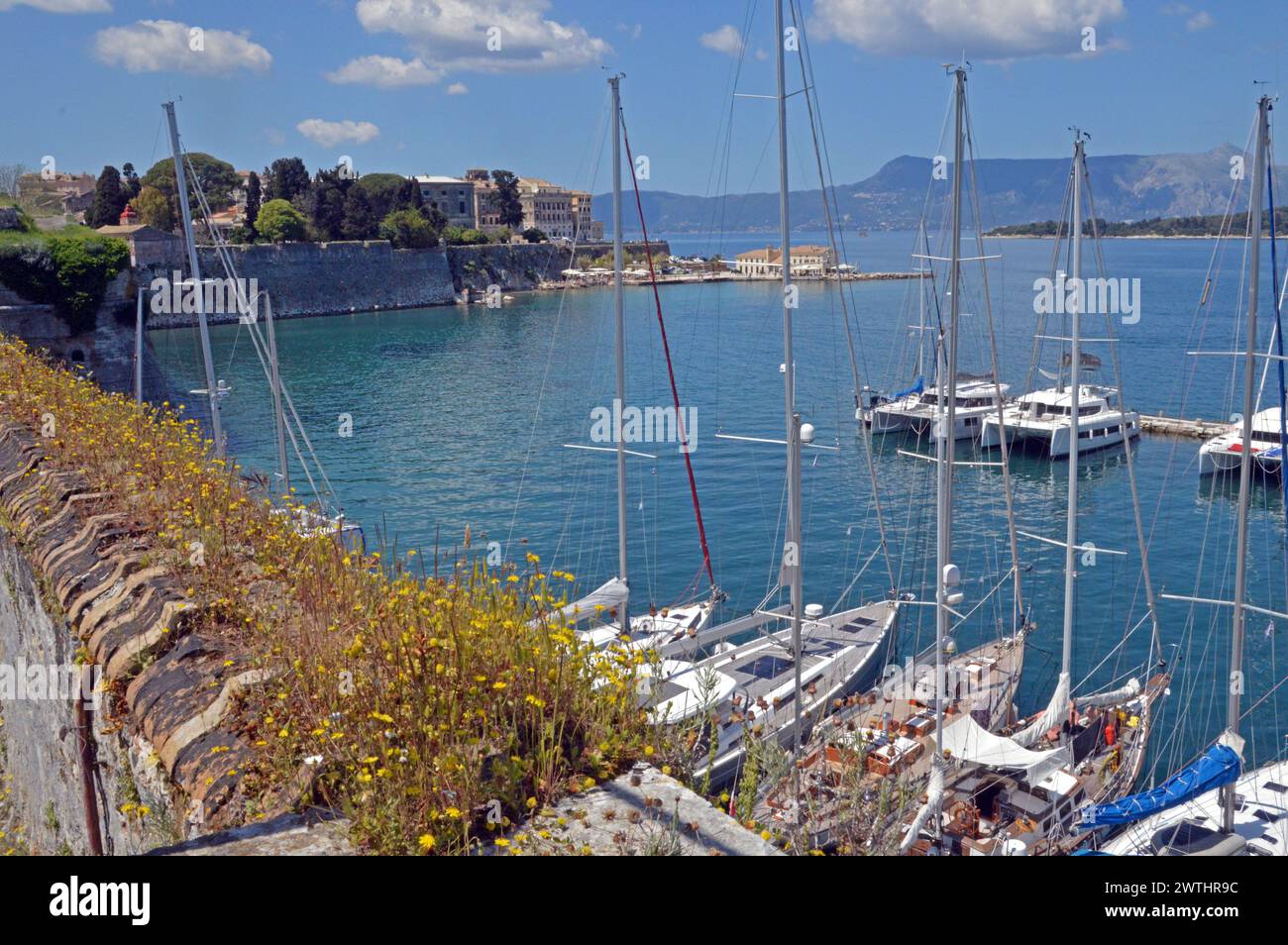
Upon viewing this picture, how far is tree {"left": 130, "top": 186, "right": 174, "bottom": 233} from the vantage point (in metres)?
70.3

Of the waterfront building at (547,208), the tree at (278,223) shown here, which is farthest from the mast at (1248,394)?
the waterfront building at (547,208)

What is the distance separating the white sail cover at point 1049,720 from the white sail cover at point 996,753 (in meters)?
0.82

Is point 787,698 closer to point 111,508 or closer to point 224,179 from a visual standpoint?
point 111,508

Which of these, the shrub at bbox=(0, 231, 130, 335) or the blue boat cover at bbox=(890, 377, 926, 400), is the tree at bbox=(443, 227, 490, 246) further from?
the blue boat cover at bbox=(890, 377, 926, 400)

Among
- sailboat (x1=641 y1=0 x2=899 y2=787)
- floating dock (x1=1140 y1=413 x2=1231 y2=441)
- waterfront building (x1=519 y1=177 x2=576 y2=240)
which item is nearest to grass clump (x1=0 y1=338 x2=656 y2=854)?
sailboat (x1=641 y1=0 x2=899 y2=787)

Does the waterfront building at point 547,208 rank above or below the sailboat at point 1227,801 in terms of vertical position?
above

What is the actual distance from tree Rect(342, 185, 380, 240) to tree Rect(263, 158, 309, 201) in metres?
4.60

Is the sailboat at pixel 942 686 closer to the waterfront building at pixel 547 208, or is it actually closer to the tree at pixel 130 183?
the tree at pixel 130 183

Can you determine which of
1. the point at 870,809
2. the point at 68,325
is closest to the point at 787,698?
the point at 870,809

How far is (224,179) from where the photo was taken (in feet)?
332

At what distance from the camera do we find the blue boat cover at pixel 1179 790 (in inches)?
433

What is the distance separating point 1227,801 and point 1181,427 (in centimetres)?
3069
